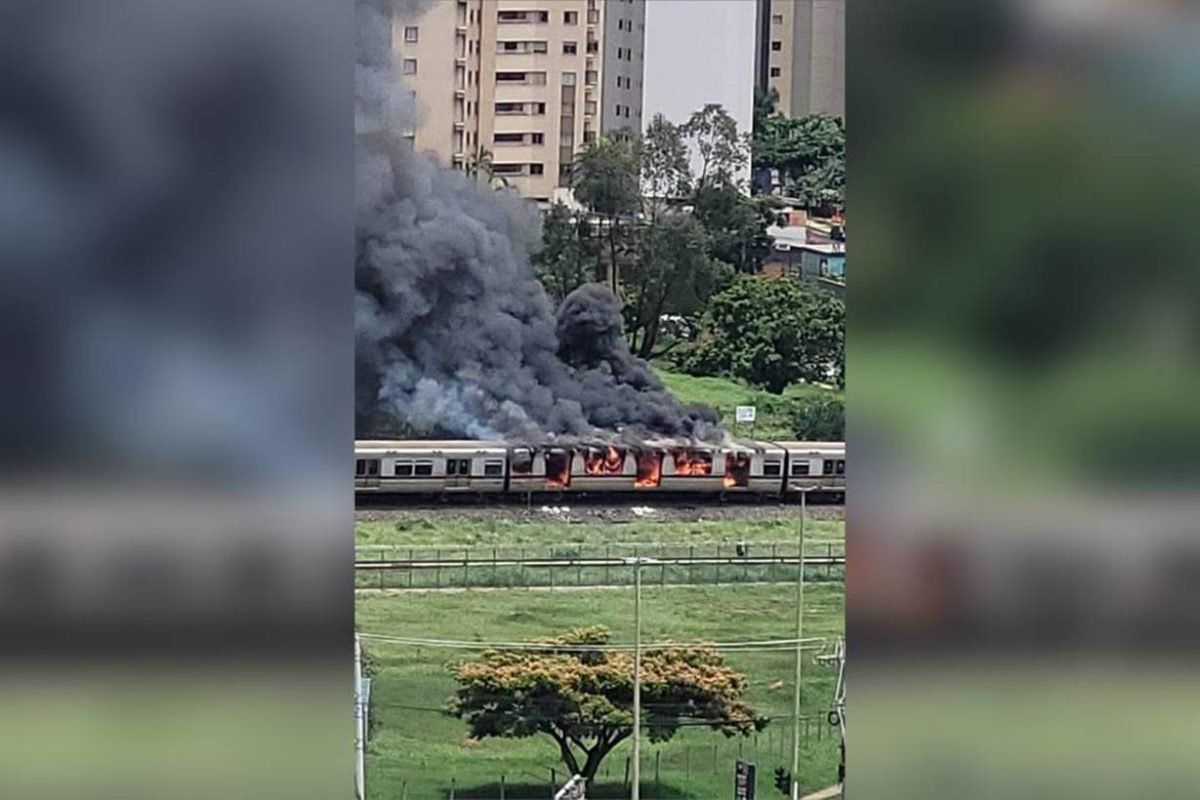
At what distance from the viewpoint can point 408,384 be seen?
2.66m

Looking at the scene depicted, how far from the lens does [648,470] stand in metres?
2.80

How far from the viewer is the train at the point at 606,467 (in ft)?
8.66

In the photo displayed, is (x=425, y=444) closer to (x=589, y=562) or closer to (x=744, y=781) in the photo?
(x=589, y=562)

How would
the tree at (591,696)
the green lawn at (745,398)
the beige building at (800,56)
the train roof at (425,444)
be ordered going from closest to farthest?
1. the beige building at (800,56)
2. the train roof at (425,444)
3. the green lawn at (745,398)
4. the tree at (591,696)

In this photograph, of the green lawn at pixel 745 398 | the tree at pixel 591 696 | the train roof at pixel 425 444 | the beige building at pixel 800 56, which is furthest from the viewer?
the tree at pixel 591 696

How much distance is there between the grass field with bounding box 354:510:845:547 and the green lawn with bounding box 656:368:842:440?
0.18 metres

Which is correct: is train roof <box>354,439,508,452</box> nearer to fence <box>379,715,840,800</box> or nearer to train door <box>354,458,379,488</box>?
train door <box>354,458,379,488</box>

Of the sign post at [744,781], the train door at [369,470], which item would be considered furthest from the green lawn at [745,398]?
the sign post at [744,781]

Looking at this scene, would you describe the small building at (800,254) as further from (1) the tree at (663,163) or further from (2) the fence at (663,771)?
(2) the fence at (663,771)

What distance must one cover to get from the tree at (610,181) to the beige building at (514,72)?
33mm

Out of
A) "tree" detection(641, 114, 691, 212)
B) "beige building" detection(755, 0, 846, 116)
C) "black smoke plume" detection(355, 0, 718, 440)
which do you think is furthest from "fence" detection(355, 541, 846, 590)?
"beige building" detection(755, 0, 846, 116)

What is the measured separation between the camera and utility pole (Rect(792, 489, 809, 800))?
2754 mm

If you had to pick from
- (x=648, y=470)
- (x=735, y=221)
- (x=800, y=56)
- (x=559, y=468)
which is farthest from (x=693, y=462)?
(x=800, y=56)
